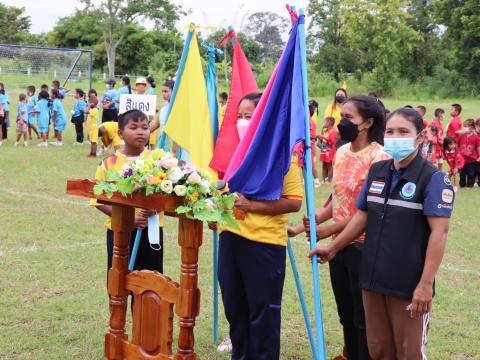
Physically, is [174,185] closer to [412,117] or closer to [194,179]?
[194,179]

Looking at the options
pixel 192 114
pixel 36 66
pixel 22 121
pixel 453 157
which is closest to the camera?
pixel 192 114

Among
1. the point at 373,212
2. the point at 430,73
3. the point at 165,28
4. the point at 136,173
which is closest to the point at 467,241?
the point at 373,212

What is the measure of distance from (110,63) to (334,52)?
18.9 m

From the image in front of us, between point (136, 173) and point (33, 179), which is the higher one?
point (136, 173)

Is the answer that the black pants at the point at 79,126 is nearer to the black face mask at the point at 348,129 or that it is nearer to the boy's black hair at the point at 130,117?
the boy's black hair at the point at 130,117

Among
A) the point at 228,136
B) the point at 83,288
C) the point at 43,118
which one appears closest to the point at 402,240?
the point at 228,136

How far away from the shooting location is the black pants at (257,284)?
4.44 m

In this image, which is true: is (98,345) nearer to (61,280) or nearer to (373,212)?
(61,280)

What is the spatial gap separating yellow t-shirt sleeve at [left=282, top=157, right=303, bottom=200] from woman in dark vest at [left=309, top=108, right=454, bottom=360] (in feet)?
1.98

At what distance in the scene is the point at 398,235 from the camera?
3.69 metres

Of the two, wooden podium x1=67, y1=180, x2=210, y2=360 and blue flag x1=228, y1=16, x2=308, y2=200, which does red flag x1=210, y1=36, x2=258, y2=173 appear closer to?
blue flag x1=228, y1=16, x2=308, y2=200

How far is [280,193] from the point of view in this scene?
4363mm

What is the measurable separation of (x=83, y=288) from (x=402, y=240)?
166 inches

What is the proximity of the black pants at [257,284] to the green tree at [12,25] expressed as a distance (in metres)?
72.6
